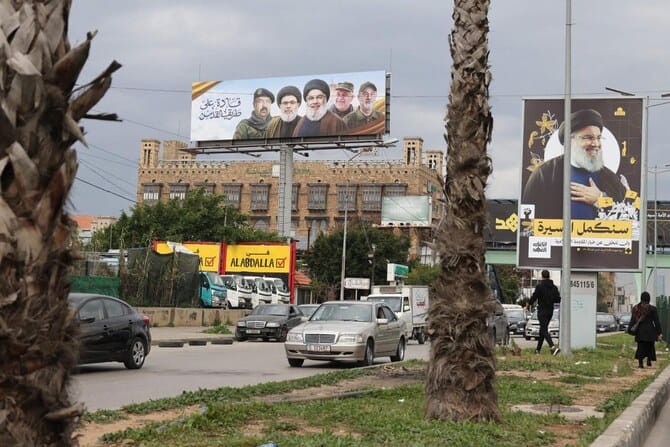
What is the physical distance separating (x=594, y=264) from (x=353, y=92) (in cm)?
4025

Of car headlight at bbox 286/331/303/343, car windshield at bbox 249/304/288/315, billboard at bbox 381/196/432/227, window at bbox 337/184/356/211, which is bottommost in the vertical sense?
car headlight at bbox 286/331/303/343

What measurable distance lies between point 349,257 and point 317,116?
19376 mm

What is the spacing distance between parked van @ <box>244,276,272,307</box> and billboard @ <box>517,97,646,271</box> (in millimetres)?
27202

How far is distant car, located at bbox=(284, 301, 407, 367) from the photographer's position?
19.3 metres

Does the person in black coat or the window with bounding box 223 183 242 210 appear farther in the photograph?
the window with bounding box 223 183 242 210

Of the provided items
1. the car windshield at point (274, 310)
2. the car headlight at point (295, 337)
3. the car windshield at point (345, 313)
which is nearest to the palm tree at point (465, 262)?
the car headlight at point (295, 337)

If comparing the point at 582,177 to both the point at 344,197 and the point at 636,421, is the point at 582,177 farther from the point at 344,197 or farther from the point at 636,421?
the point at 344,197

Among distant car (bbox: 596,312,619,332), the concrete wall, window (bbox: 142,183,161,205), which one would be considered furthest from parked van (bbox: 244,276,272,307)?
window (bbox: 142,183,161,205)

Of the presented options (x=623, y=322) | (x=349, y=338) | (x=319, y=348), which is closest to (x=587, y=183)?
(x=349, y=338)

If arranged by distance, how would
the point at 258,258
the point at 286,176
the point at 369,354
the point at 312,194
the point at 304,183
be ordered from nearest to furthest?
the point at 369,354 → the point at 258,258 → the point at 286,176 → the point at 312,194 → the point at 304,183

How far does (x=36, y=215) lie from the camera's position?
267 centimetres

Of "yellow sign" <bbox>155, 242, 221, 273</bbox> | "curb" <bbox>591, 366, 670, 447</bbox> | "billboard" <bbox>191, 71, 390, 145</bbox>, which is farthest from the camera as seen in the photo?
"billboard" <bbox>191, 71, 390, 145</bbox>

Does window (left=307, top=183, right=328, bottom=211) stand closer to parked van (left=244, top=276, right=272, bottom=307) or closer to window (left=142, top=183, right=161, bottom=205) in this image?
window (left=142, top=183, right=161, bottom=205)

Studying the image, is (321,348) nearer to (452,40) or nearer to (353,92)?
(452,40)
